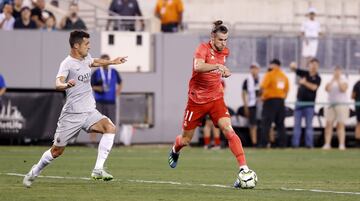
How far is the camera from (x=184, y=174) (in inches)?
722

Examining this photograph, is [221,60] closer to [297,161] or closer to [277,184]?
[277,184]

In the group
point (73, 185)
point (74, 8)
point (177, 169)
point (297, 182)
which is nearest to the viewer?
point (73, 185)

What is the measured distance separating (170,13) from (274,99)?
4364 millimetres

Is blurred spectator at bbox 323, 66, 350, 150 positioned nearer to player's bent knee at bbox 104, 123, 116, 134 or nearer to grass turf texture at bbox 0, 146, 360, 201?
grass turf texture at bbox 0, 146, 360, 201

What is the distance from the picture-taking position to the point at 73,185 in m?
15.3

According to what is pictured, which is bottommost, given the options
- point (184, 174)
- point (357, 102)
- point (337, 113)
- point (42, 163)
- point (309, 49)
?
point (337, 113)

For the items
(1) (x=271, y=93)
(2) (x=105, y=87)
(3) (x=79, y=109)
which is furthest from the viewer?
(1) (x=271, y=93)

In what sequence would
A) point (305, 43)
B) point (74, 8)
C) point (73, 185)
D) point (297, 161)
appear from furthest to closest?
point (305, 43), point (74, 8), point (297, 161), point (73, 185)

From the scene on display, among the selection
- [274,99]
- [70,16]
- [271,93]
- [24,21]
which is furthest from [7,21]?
[274,99]

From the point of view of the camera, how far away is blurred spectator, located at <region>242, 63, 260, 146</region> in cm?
3058

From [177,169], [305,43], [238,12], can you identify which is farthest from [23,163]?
[238,12]

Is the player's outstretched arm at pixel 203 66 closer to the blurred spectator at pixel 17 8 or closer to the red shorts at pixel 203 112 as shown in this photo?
the red shorts at pixel 203 112

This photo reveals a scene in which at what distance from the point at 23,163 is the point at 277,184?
627 cm

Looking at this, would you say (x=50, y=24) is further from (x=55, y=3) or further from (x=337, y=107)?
(x=337, y=107)
